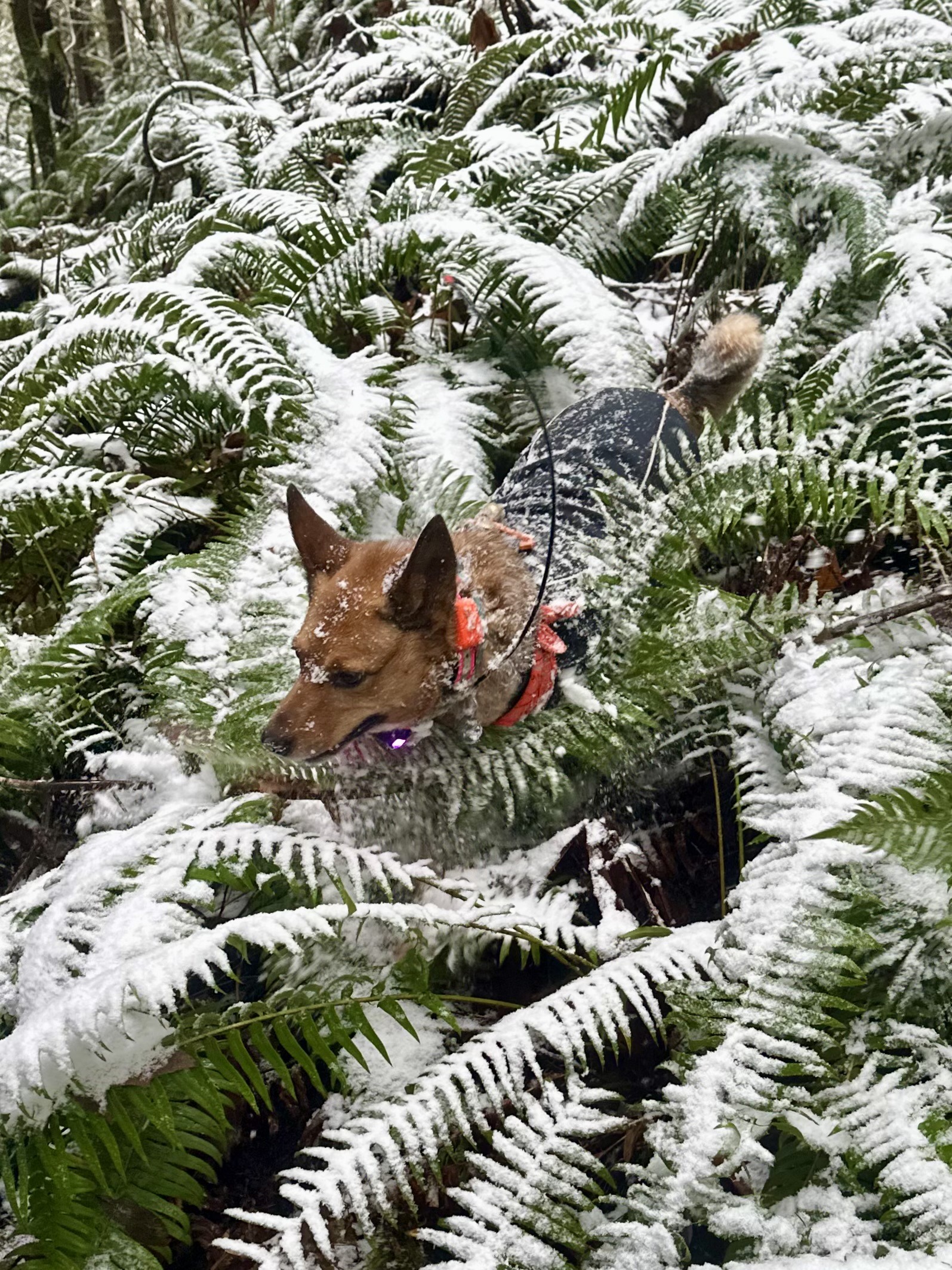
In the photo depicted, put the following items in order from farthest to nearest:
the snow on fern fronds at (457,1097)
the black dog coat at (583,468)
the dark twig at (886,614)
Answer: the black dog coat at (583,468)
the dark twig at (886,614)
the snow on fern fronds at (457,1097)

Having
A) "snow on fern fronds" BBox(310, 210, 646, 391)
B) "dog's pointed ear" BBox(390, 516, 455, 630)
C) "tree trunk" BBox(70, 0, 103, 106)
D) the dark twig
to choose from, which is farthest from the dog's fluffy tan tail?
"tree trunk" BBox(70, 0, 103, 106)

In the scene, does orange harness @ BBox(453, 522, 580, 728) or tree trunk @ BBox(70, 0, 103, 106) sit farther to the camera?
tree trunk @ BBox(70, 0, 103, 106)

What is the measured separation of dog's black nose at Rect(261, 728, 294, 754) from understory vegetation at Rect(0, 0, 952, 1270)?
2.7 inches

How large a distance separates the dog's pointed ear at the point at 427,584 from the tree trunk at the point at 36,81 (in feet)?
25.5

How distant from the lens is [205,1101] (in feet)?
4.61

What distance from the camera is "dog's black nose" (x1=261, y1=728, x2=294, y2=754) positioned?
6.48ft

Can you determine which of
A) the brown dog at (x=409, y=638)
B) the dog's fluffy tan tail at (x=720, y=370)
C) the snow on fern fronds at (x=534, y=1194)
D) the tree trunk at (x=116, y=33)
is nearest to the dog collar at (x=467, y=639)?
the brown dog at (x=409, y=638)

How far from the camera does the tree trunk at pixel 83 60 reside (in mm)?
11516

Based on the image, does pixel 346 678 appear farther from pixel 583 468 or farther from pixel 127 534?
pixel 127 534

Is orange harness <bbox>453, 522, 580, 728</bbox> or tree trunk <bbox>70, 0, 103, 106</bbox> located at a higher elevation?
tree trunk <bbox>70, 0, 103, 106</bbox>

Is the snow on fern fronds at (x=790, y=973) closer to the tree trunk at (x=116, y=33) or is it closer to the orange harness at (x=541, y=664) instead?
the orange harness at (x=541, y=664)

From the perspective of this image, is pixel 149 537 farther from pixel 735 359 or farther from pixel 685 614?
pixel 735 359

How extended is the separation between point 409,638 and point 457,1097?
106cm

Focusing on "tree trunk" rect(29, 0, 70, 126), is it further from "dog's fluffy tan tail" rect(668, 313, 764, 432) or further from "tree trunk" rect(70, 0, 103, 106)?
"dog's fluffy tan tail" rect(668, 313, 764, 432)
